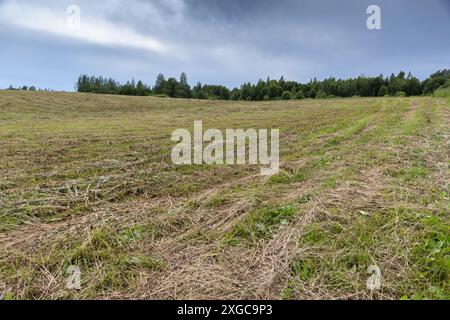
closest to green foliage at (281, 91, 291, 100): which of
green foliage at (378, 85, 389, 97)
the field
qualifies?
green foliage at (378, 85, 389, 97)

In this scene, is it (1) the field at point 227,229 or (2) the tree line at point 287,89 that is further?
(2) the tree line at point 287,89

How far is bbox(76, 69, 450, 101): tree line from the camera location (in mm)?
62969

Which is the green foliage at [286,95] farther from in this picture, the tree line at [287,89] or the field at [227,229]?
the field at [227,229]

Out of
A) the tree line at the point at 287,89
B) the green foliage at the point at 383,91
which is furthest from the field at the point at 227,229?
the green foliage at the point at 383,91

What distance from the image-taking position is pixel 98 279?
2.40 metres

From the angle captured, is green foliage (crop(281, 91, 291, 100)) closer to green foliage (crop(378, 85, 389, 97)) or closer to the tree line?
the tree line

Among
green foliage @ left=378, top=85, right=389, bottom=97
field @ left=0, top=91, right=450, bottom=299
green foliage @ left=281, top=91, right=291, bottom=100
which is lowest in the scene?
field @ left=0, top=91, right=450, bottom=299

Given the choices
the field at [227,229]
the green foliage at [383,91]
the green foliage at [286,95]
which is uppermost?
the green foliage at [383,91]

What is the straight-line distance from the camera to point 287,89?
7044 centimetres

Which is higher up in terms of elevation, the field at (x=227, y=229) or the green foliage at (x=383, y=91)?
the green foliage at (x=383, y=91)

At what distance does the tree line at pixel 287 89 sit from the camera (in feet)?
207
